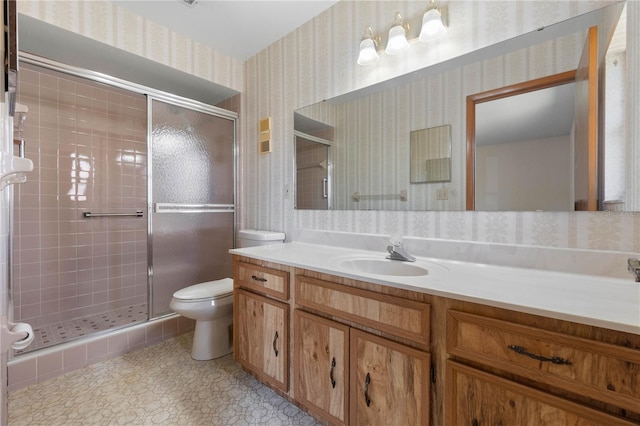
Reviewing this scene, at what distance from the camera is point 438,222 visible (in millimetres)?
1479

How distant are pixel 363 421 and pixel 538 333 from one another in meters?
0.75

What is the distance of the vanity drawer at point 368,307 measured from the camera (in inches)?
38.0

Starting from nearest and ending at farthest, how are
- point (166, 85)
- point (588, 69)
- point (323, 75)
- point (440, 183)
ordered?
point (588, 69), point (440, 183), point (323, 75), point (166, 85)

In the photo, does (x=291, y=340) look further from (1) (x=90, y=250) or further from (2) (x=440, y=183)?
(1) (x=90, y=250)

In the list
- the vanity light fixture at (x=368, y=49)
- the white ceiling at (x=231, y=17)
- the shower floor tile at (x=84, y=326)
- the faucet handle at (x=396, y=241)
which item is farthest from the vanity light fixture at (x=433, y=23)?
the shower floor tile at (x=84, y=326)

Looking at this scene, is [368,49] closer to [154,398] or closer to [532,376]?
Result: [532,376]

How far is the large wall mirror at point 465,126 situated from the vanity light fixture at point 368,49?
16 centimetres

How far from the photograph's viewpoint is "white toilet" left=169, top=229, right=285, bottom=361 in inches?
71.7

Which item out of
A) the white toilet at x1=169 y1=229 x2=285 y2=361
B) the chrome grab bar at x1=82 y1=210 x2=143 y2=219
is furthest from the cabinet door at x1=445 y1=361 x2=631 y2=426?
the chrome grab bar at x1=82 y1=210 x2=143 y2=219

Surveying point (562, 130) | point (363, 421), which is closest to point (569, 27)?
point (562, 130)

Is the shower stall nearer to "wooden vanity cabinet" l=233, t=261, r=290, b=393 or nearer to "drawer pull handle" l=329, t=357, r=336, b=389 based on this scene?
"wooden vanity cabinet" l=233, t=261, r=290, b=393

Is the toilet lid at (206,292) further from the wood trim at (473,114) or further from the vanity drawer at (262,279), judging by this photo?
the wood trim at (473,114)

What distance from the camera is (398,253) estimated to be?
1401 millimetres

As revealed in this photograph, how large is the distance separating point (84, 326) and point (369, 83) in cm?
282
